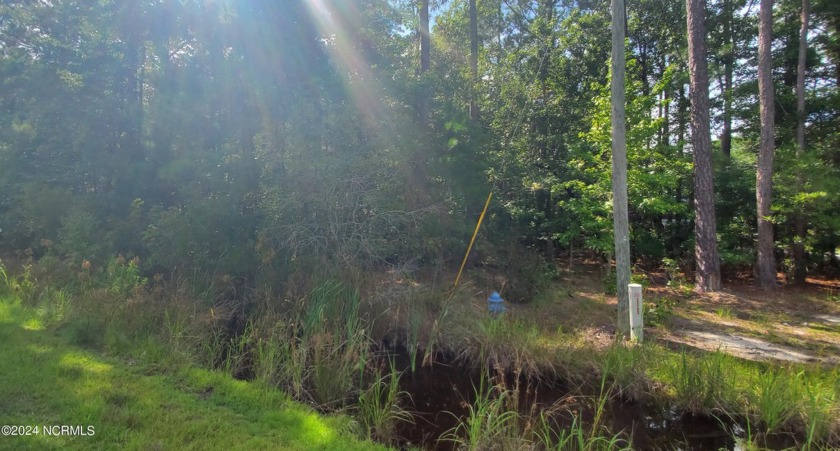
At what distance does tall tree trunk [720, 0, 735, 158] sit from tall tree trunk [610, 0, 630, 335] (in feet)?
36.0

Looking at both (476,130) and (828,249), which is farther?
(828,249)

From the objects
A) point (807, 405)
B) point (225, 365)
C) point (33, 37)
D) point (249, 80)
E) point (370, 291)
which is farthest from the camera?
point (33, 37)

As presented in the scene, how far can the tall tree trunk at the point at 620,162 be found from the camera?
6.61 m

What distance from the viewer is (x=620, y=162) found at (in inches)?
261

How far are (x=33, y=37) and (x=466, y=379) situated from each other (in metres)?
14.9

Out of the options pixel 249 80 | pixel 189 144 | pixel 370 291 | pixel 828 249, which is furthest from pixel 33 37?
pixel 828 249

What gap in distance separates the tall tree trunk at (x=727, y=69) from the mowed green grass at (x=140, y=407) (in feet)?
54.6

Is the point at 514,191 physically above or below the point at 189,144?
below

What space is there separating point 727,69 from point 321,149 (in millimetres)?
15604

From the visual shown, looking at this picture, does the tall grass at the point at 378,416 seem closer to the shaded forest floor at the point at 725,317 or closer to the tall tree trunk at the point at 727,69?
the shaded forest floor at the point at 725,317

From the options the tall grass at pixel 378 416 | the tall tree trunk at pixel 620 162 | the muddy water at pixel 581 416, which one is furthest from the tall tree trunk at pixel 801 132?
the tall grass at pixel 378 416

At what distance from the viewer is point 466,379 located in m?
5.82

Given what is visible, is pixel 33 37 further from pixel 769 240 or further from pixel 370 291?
pixel 769 240

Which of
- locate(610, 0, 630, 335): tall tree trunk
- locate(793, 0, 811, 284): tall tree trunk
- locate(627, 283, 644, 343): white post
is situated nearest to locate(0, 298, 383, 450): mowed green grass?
locate(627, 283, 644, 343): white post
